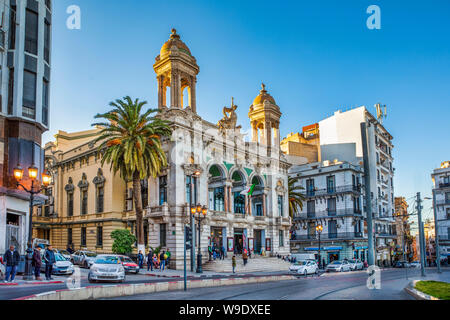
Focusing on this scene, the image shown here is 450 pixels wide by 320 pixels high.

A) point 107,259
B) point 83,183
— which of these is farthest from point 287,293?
point 83,183

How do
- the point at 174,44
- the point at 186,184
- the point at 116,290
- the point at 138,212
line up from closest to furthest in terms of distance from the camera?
the point at 116,290
the point at 138,212
the point at 186,184
the point at 174,44

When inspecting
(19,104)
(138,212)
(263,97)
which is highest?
(263,97)

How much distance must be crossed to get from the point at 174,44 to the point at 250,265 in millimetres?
23333

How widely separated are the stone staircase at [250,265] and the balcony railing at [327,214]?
681 inches

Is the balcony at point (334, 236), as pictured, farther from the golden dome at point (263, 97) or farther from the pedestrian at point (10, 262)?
the pedestrian at point (10, 262)

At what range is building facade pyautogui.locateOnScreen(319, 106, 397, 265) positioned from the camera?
67.7 metres

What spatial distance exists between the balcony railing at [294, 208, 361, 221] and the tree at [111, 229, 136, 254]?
33.0 m

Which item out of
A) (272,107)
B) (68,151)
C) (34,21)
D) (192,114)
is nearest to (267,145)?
(272,107)

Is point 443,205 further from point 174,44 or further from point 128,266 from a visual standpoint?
point 128,266

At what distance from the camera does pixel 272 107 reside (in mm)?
54562

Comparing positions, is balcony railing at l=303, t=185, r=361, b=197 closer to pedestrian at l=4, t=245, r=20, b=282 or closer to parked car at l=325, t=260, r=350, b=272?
parked car at l=325, t=260, r=350, b=272

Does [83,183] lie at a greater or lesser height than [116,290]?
greater

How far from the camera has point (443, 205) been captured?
246 ft

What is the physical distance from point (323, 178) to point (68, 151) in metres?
36.4
